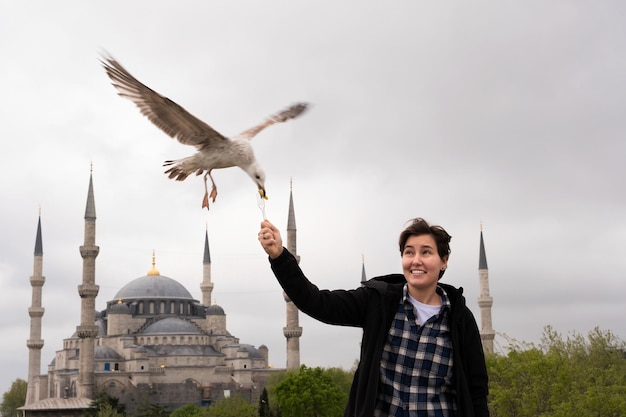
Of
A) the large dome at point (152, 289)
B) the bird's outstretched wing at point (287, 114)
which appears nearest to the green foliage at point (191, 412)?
the large dome at point (152, 289)

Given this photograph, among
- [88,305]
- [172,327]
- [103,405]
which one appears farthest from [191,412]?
[172,327]

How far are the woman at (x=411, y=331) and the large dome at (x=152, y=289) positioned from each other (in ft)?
239

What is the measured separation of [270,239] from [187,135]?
2.23 feet

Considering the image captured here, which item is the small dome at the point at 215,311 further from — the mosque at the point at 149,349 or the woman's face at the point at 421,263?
the woman's face at the point at 421,263

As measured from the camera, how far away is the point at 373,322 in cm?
409

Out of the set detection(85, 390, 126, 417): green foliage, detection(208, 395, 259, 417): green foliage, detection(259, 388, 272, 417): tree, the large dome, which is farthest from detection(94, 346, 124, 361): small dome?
detection(259, 388, 272, 417): tree

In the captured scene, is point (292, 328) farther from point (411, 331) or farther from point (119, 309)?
point (411, 331)

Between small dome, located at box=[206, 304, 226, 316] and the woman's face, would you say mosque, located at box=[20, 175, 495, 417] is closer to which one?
small dome, located at box=[206, 304, 226, 316]

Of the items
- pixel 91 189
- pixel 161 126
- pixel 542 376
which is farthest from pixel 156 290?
pixel 161 126

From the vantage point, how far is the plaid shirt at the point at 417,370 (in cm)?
394

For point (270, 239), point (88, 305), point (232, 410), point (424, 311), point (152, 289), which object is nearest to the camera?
point (270, 239)

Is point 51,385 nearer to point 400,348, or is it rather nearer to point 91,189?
point 91,189

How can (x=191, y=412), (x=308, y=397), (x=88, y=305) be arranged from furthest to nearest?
(x=88, y=305), (x=191, y=412), (x=308, y=397)

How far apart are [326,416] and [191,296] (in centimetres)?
4012
